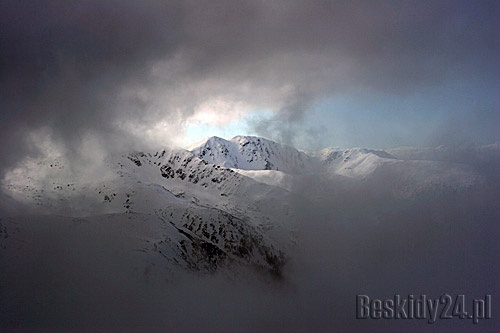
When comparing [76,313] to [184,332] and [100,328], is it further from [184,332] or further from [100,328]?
[184,332]

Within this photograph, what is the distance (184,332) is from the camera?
197 m

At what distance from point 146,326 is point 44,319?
4346 centimetres

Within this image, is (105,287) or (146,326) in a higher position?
(105,287)

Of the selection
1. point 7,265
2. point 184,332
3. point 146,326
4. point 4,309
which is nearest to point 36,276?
point 7,265

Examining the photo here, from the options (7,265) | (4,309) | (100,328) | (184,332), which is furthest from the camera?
(184,332)

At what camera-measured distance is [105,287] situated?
652 feet

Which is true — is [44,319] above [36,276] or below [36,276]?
below

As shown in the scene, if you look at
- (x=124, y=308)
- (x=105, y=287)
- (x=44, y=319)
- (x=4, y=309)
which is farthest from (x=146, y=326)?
(x=4, y=309)

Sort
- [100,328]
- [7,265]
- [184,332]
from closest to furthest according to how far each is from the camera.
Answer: [100,328], [7,265], [184,332]

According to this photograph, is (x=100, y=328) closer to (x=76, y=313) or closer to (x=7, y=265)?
(x=76, y=313)

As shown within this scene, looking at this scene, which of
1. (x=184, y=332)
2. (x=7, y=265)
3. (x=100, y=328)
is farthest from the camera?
(x=184, y=332)

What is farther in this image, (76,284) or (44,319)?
(76,284)

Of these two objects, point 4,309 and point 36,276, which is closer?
point 4,309

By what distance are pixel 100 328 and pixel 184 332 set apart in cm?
4240
